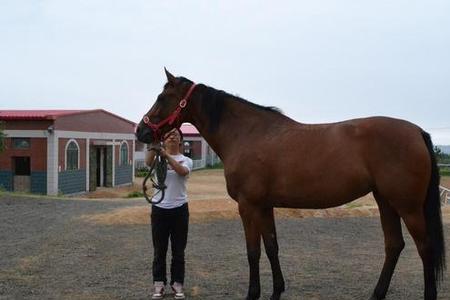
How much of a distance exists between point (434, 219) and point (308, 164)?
1223 mm

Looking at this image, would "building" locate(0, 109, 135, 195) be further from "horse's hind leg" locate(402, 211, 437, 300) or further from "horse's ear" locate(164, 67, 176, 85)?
"horse's hind leg" locate(402, 211, 437, 300)

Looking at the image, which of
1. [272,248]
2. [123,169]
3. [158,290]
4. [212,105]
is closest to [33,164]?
[123,169]

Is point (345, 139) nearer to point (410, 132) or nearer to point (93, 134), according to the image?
point (410, 132)

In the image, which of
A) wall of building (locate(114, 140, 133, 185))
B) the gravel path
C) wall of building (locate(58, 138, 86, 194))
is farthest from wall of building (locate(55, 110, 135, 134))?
the gravel path

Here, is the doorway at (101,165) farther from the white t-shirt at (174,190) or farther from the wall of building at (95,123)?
the white t-shirt at (174,190)

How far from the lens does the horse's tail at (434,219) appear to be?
4.86 metres

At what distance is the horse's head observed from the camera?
5277 millimetres

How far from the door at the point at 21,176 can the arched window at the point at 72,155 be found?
175cm

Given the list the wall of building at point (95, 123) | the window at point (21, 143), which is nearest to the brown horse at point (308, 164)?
the wall of building at point (95, 123)

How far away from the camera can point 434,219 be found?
4.89m

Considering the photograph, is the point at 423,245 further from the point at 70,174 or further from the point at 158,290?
the point at 70,174

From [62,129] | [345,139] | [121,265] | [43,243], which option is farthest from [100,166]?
[345,139]

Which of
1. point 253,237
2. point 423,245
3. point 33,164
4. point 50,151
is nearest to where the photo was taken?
point 423,245

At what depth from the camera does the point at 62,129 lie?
942 inches
